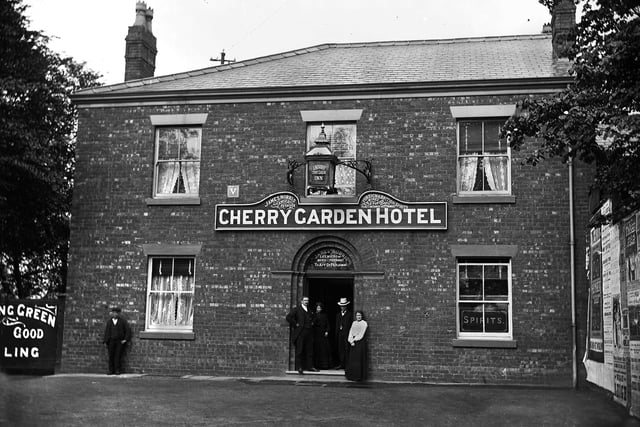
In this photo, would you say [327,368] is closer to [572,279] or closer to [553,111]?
[572,279]

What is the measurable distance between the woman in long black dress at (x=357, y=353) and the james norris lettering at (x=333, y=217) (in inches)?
86.0

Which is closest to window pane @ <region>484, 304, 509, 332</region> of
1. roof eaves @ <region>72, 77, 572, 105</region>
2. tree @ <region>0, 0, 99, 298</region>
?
roof eaves @ <region>72, 77, 572, 105</region>

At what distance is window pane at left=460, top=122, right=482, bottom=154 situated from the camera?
655 inches

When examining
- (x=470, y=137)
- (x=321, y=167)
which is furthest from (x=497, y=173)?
(x=321, y=167)

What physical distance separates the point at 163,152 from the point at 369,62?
563 centimetres

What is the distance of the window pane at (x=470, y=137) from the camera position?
16625 millimetres

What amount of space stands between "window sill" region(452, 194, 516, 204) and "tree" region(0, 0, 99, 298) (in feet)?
37.2

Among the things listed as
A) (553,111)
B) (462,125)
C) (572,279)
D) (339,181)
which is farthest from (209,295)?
(553,111)

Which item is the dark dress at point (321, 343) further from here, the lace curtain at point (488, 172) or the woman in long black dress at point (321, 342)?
the lace curtain at point (488, 172)

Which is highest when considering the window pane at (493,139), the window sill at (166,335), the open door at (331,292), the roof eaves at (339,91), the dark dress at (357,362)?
the roof eaves at (339,91)

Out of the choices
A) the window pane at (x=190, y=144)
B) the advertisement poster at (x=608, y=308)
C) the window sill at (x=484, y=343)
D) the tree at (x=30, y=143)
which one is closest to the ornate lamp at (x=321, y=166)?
the window pane at (x=190, y=144)

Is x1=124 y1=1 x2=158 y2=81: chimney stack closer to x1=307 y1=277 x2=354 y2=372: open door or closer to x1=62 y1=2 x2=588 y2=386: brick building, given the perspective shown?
x1=62 y1=2 x2=588 y2=386: brick building

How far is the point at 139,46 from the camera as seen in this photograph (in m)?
21.3

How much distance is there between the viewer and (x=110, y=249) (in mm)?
17594
